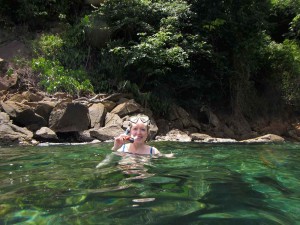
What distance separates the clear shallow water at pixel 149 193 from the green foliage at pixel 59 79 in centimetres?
691

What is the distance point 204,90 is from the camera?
600 inches

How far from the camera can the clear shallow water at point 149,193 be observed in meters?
2.38

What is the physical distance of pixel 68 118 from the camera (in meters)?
9.88

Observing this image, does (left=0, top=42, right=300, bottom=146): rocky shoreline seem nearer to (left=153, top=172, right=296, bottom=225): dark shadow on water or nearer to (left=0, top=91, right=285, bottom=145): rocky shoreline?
(left=0, top=91, right=285, bottom=145): rocky shoreline

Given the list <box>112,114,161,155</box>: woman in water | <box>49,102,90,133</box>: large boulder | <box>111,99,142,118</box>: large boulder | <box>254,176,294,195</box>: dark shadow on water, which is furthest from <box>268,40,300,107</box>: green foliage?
<box>254,176,294,195</box>: dark shadow on water

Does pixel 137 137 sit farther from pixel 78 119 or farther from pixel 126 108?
pixel 126 108

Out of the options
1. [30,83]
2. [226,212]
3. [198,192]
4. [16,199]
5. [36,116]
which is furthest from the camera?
[30,83]

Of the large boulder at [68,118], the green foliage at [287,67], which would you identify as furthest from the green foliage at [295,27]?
the large boulder at [68,118]

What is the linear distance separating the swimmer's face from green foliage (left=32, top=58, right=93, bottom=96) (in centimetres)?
677

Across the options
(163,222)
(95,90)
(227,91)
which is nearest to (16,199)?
(163,222)

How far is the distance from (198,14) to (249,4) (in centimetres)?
218

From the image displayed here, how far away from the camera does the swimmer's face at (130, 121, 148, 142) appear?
5.07 meters

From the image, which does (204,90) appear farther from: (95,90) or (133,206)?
(133,206)

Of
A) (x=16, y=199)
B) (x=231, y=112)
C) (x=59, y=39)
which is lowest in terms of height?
(x=16, y=199)
